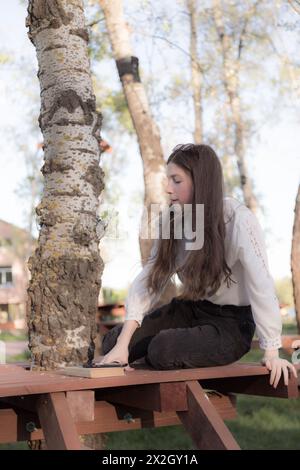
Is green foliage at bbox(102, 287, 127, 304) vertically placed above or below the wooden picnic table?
below

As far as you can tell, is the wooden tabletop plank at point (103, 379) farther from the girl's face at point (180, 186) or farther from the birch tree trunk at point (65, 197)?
the girl's face at point (180, 186)

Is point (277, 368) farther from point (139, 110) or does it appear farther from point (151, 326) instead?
point (139, 110)

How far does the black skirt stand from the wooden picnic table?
10 cm

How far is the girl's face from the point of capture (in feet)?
11.9

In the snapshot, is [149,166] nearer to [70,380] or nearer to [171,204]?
[171,204]

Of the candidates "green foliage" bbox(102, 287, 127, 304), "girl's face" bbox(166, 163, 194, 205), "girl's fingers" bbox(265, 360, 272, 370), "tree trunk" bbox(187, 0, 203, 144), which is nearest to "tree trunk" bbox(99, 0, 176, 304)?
"girl's face" bbox(166, 163, 194, 205)

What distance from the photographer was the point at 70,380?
2.87 m

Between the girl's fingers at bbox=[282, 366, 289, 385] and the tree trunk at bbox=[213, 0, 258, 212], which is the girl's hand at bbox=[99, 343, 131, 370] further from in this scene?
the tree trunk at bbox=[213, 0, 258, 212]

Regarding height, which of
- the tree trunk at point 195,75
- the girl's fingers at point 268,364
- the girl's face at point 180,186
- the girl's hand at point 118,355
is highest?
the tree trunk at point 195,75

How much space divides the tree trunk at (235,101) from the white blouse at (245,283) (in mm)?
10512

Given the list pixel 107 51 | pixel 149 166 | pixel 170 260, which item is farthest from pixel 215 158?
pixel 107 51

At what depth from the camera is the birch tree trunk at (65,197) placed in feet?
12.6

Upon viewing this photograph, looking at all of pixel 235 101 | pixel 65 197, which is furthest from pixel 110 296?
pixel 65 197

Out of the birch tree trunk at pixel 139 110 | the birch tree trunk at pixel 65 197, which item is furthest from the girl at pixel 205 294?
the birch tree trunk at pixel 139 110
